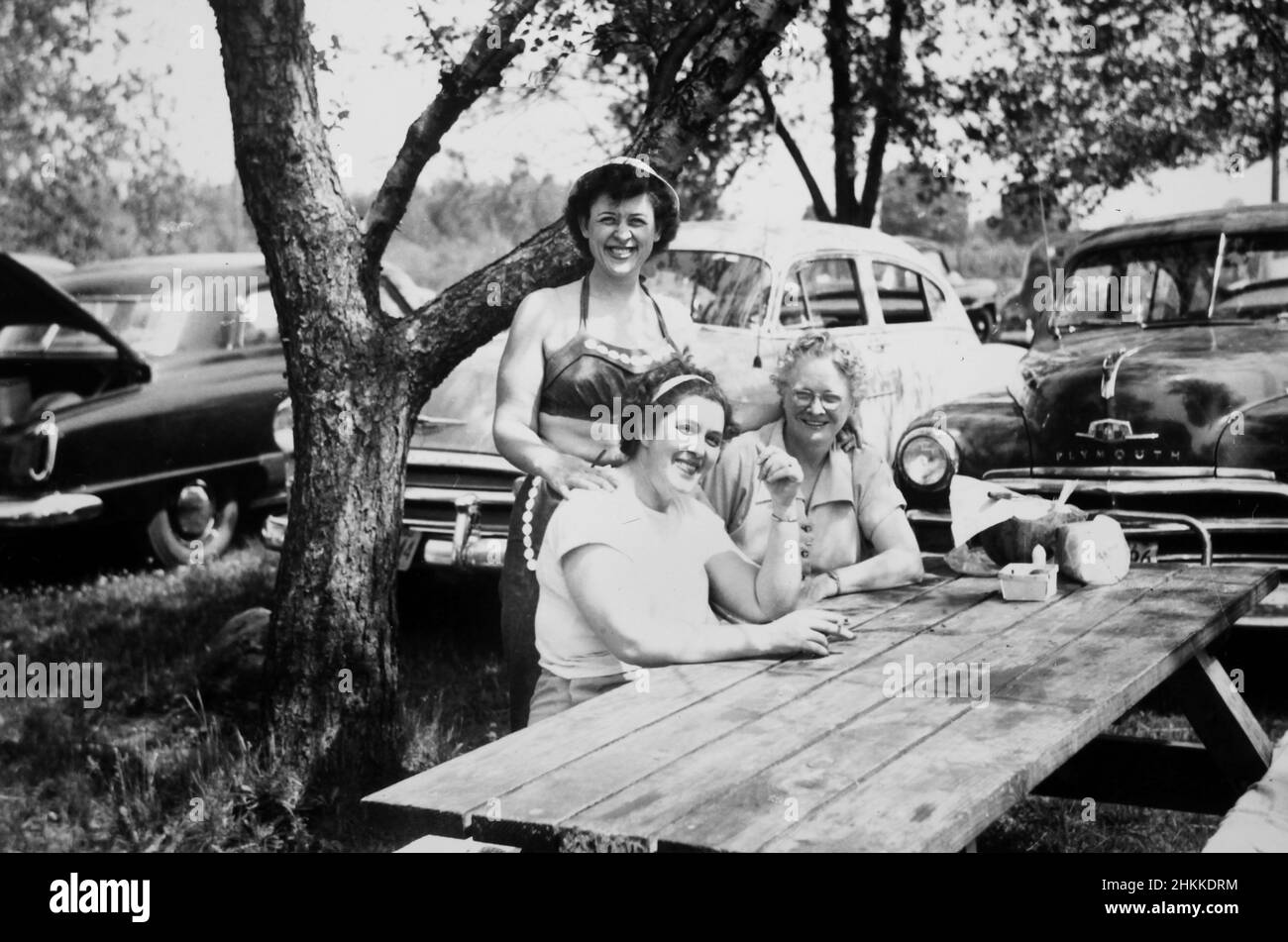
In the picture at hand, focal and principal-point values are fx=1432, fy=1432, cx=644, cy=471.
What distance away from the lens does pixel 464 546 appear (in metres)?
4.86

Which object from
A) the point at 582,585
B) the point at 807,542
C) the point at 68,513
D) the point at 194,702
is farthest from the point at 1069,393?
the point at 68,513

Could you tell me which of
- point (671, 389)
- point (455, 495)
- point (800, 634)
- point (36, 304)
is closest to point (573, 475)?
point (671, 389)

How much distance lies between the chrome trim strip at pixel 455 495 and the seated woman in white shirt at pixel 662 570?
1.99 metres

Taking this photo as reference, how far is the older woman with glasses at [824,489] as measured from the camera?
326cm

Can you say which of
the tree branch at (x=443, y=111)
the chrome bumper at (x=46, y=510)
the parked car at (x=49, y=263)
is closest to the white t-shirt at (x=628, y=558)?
the tree branch at (x=443, y=111)

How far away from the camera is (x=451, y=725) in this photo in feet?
13.6

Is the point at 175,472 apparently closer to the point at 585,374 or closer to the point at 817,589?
the point at 585,374

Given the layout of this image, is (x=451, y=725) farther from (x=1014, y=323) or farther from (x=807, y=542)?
(x=1014, y=323)

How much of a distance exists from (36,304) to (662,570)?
11.1ft

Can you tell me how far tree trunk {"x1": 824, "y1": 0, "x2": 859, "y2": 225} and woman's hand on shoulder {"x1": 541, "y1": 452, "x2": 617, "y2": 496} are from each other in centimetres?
340

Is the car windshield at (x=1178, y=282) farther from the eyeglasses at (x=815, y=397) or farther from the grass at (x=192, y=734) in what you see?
the eyeglasses at (x=815, y=397)

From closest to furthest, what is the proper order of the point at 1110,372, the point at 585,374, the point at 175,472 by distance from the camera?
the point at 585,374, the point at 1110,372, the point at 175,472

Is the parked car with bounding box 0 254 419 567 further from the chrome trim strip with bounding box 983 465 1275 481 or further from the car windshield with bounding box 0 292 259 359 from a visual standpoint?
the chrome trim strip with bounding box 983 465 1275 481
